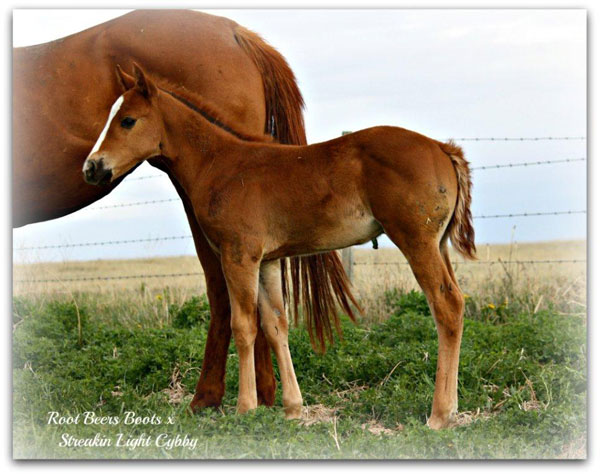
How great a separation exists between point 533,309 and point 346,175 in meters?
5.25

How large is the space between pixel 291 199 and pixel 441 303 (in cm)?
128

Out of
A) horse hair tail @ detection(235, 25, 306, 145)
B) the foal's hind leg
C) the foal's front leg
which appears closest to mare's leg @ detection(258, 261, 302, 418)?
the foal's front leg

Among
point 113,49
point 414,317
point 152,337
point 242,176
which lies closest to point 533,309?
point 414,317

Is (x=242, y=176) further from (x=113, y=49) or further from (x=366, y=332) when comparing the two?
(x=366, y=332)

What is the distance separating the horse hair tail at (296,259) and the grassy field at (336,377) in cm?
78

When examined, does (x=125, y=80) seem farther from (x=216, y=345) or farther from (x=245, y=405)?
(x=245, y=405)

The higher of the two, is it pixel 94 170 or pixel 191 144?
pixel 191 144

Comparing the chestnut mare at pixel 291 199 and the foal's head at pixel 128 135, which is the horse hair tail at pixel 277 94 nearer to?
the chestnut mare at pixel 291 199

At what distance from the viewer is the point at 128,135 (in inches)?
218

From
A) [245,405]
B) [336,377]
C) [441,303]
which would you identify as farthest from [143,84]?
[336,377]

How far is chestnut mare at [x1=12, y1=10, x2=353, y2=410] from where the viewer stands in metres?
6.34

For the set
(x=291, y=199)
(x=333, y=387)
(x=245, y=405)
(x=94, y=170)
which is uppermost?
(x=94, y=170)

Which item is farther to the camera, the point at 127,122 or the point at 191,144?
the point at 191,144

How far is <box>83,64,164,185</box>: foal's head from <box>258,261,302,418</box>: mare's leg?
1.25 m
